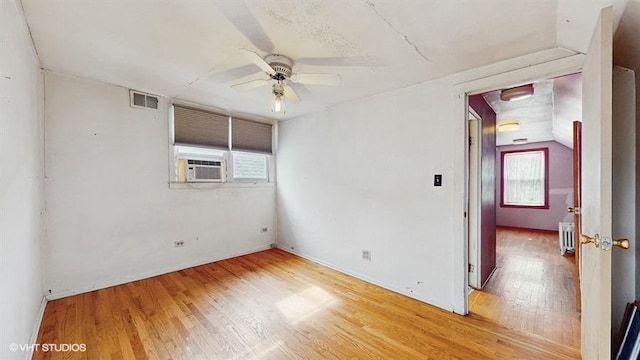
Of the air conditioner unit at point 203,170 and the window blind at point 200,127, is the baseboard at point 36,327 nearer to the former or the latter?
the air conditioner unit at point 203,170

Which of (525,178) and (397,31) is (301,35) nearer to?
(397,31)

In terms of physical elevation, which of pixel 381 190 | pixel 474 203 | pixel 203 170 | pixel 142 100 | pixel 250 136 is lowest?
pixel 474 203

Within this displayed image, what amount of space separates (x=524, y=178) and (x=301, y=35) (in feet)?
23.5

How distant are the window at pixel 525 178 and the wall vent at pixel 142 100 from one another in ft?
25.6

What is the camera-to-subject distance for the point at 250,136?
4109 millimetres

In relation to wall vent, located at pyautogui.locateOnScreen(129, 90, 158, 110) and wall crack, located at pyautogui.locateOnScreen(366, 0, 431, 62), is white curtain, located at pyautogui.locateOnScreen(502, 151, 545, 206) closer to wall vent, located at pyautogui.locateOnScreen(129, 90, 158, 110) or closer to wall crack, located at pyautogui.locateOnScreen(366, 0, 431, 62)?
wall crack, located at pyautogui.locateOnScreen(366, 0, 431, 62)

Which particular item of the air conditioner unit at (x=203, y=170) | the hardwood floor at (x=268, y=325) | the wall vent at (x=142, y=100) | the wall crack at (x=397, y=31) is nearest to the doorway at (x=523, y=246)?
the hardwood floor at (x=268, y=325)

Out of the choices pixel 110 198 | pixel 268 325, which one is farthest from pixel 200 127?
pixel 268 325

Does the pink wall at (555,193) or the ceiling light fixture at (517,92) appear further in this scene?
the pink wall at (555,193)

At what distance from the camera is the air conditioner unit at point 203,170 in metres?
3.41

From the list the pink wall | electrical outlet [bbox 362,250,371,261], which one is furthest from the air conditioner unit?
the pink wall

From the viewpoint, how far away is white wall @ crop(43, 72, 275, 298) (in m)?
2.52

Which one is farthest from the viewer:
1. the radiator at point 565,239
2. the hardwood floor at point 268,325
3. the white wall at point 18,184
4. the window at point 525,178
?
the window at point 525,178

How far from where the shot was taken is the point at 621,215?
1592mm
